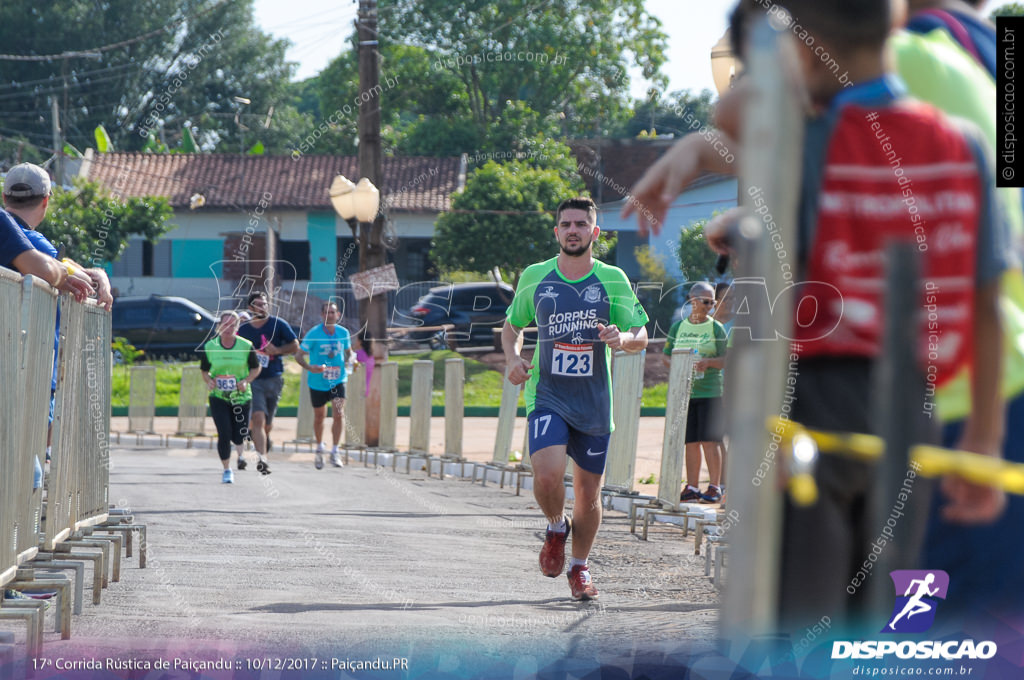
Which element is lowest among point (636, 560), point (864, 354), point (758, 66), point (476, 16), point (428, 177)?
point (636, 560)

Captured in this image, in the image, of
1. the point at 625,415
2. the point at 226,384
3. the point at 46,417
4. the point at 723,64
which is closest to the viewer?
the point at 723,64

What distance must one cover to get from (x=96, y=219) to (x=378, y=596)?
28.5m

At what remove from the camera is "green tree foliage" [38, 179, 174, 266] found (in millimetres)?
32312

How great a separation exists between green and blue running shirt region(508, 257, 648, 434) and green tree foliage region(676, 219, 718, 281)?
220 cm

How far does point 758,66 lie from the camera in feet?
5.71

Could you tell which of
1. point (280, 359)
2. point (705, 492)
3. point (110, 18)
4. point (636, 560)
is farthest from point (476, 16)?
point (636, 560)

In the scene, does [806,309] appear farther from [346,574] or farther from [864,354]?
[346,574]

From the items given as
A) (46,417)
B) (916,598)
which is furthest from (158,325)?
(916,598)

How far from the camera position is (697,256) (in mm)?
2889

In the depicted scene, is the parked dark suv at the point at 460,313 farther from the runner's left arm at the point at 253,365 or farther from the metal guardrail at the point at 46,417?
the metal guardrail at the point at 46,417

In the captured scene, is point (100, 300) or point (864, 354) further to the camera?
point (100, 300)

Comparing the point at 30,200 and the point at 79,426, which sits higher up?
the point at 30,200

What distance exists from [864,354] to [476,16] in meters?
35.1

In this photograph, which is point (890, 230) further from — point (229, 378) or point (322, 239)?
point (322, 239)
